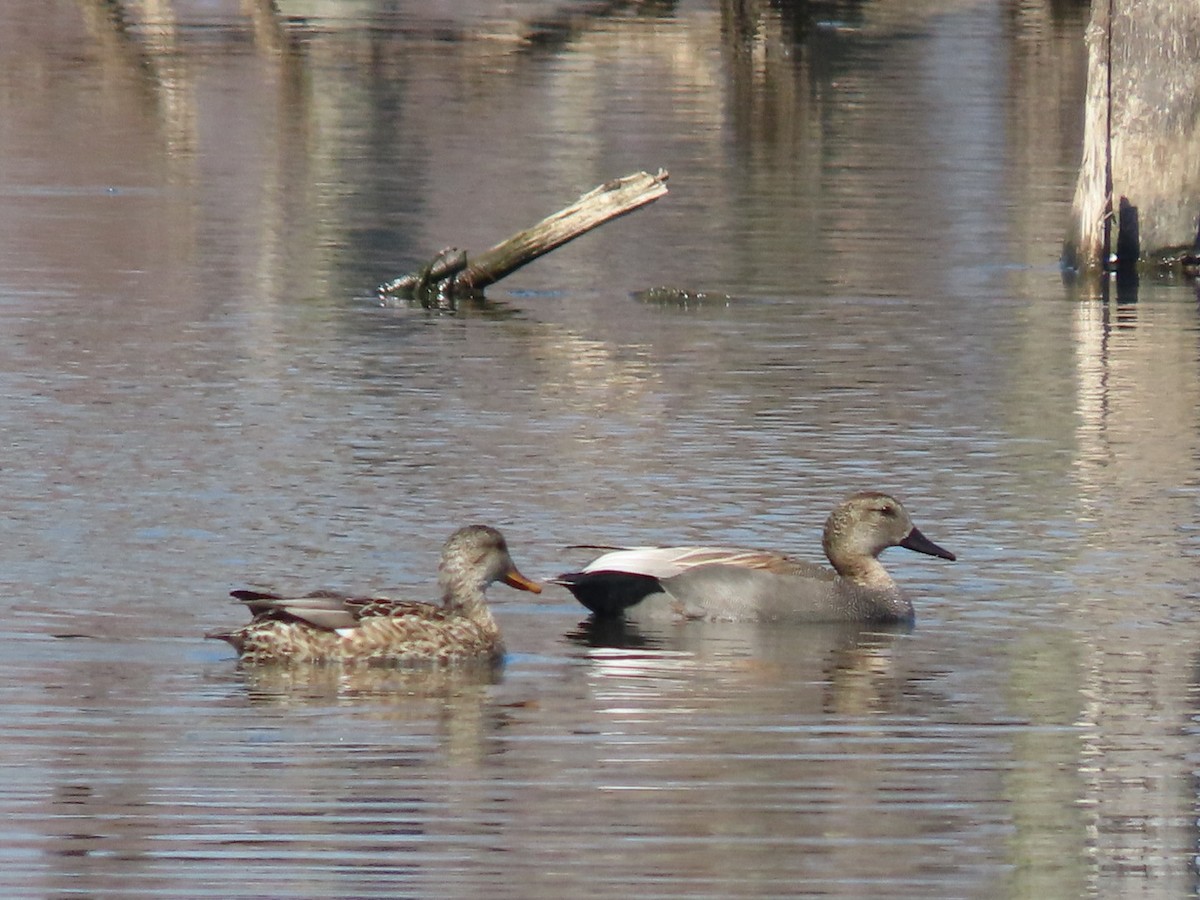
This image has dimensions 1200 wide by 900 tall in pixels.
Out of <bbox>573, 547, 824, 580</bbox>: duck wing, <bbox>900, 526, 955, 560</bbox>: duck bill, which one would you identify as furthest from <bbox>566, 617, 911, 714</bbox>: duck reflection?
<bbox>900, 526, 955, 560</bbox>: duck bill

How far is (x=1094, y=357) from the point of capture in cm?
1939

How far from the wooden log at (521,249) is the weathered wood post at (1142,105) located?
3575 millimetres

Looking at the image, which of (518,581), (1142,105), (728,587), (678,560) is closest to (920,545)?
(728,587)

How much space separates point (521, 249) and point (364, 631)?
11.0m

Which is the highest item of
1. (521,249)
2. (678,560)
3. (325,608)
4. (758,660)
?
(325,608)

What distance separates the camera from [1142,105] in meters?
22.3

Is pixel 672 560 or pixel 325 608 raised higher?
pixel 325 608

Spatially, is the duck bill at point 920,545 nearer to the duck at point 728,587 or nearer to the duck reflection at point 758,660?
the duck at point 728,587

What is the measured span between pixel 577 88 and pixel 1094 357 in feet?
65.0

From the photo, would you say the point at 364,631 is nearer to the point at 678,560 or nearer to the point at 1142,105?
the point at 678,560

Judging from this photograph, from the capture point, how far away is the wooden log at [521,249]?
813 inches

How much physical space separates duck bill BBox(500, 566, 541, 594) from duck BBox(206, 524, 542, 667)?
0.77ft

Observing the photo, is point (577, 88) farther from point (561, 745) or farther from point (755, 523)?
point (561, 745)

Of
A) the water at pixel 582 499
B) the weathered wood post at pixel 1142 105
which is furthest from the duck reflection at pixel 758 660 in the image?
the weathered wood post at pixel 1142 105
